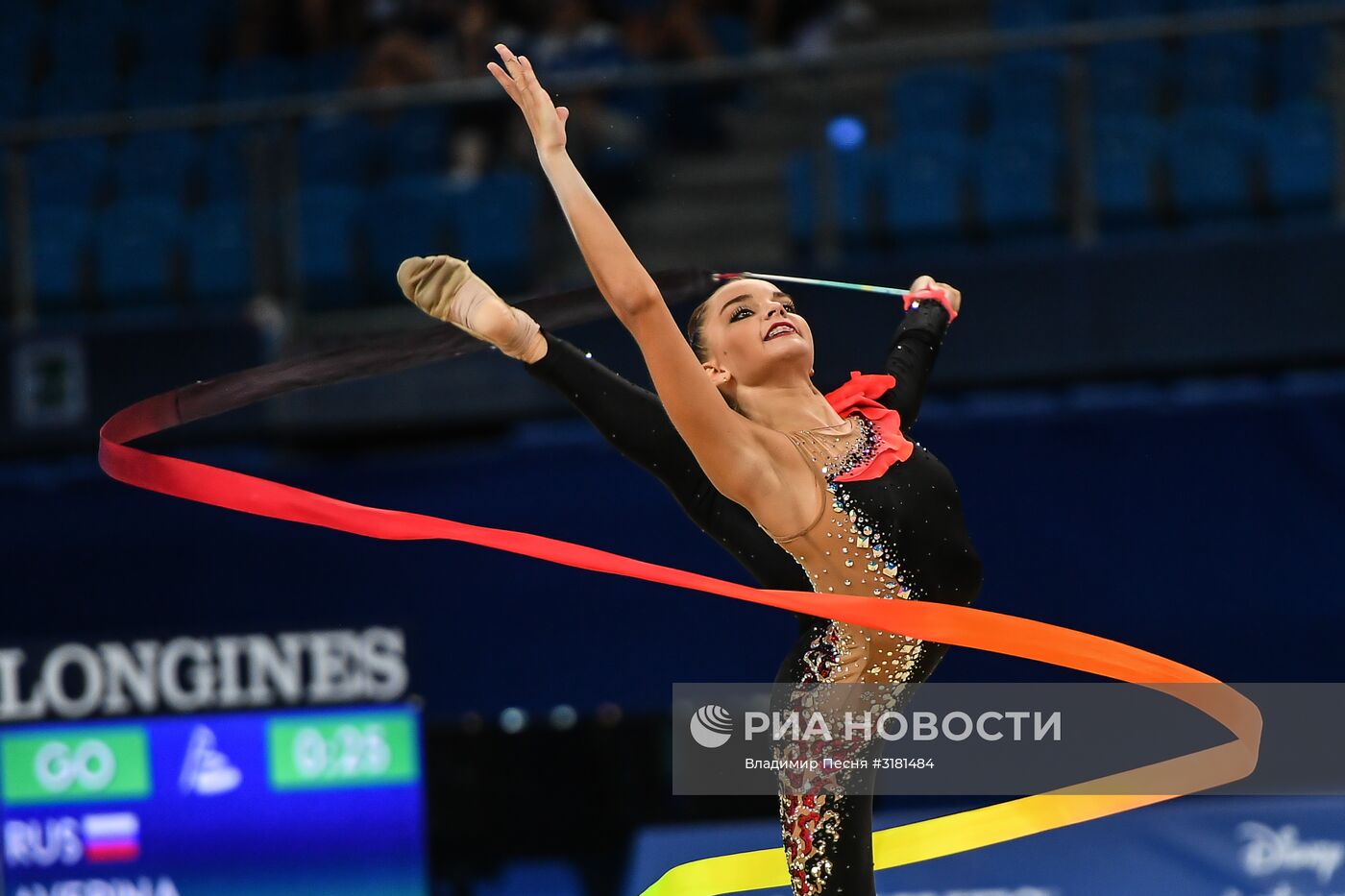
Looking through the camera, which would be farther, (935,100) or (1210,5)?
(1210,5)

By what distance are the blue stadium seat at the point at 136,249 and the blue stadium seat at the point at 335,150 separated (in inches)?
24.0

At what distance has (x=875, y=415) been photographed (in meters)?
3.09

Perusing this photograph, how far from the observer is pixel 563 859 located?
20.8 ft

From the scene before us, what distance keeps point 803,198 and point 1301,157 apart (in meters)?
1.61

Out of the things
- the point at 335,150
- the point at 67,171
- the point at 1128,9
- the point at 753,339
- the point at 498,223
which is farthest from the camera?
the point at 1128,9

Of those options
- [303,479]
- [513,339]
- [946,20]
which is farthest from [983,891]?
[946,20]

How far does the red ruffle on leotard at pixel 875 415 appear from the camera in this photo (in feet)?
9.74

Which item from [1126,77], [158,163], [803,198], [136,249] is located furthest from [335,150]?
[1126,77]

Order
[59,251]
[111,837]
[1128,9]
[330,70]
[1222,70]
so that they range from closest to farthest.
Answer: [111,837], [1222,70], [59,251], [330,70], [1128,9]

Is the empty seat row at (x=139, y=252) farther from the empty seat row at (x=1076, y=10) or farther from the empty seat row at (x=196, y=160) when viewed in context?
the empty seat row at (x=1076, y=10)

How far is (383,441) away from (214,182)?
1100 mm

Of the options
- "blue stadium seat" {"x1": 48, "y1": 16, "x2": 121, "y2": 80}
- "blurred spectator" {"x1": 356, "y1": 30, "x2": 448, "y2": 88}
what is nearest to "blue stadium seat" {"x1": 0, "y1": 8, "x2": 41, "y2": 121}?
"blue stadium seat" {"x1": 48, "y1": 16, "x2": 121, "y2": 80}

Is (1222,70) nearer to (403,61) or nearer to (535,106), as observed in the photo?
(403,61)

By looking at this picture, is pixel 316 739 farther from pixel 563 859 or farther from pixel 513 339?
pixel 513 339
